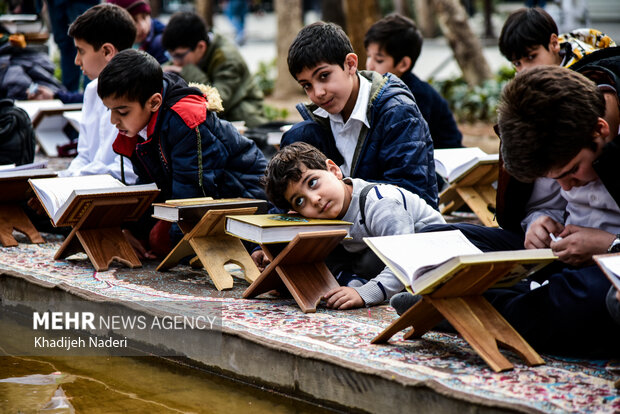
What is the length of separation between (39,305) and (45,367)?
607 millimetres

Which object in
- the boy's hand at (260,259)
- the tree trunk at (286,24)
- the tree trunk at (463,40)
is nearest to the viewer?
the boy's hand at (260,259)

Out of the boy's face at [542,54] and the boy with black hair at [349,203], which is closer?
the boy with black hair at [349,203]

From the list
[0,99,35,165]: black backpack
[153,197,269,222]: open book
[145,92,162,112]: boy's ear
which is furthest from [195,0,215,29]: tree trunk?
[153,197,269,222]: open book

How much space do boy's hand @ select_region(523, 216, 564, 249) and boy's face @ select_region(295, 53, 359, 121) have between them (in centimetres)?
133

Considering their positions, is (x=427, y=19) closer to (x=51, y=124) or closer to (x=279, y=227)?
(x=51, y=124)

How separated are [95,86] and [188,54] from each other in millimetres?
2280

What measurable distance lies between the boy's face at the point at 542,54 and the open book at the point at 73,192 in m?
2.37

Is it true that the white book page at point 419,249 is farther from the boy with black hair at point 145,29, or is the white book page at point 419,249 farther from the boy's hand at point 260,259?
the boy with black hair at point 145,29

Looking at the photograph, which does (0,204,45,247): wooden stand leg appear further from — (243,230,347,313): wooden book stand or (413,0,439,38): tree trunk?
(413,0,439,38): tree trunk

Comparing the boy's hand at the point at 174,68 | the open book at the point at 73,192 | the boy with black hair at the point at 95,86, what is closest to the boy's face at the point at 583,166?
the open book at the point at 73,192

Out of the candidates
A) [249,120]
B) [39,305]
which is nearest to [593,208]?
[39,305]

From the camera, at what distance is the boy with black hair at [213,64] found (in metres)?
7.14

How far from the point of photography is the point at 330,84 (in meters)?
4.10

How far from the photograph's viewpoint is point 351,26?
8.90 metres
